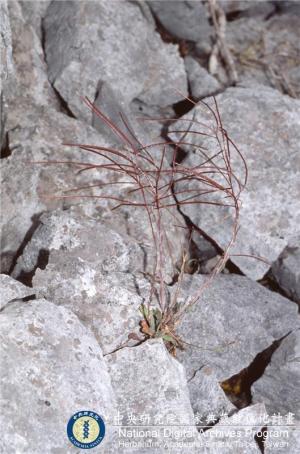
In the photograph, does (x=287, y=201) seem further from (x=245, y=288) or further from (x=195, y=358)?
(x=195, y=358)

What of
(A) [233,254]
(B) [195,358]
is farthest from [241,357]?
(A) [233,254]

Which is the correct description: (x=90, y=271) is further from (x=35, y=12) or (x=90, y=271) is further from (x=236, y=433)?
(x=35, y=12)

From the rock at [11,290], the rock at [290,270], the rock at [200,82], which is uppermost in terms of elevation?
the rock at [200,82]

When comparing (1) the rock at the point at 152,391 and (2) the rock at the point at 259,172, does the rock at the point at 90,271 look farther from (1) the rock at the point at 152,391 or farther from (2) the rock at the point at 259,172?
Result: (2) the rock at the point at 259,172

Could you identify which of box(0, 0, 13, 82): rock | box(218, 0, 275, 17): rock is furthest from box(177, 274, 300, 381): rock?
box(218, 0, 275, 17): rock

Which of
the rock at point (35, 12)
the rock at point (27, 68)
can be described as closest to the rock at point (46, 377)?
the rock at point (27, 68)

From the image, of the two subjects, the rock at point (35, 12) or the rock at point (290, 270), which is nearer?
the rock at point (290, 270)
